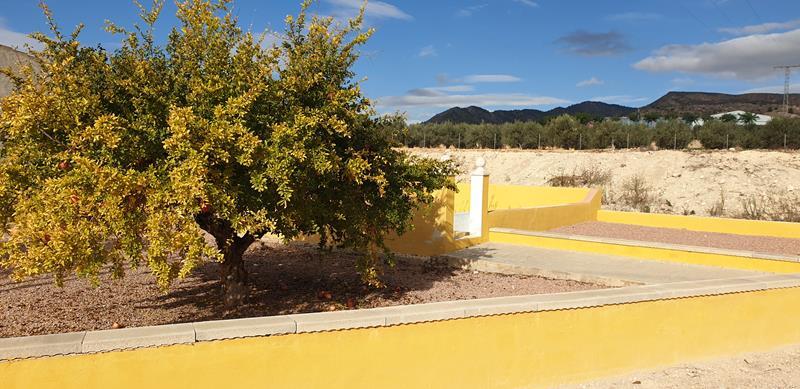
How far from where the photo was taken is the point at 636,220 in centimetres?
1828

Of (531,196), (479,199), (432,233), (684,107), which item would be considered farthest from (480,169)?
(684,107)

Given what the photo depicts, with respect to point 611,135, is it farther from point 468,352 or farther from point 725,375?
point 468,352

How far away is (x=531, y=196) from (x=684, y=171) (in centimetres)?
1765

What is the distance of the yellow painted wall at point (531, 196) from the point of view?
64.6 feet

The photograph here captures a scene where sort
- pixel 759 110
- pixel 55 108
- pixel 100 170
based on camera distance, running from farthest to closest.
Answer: pixel 759 110 → pixel 55 108 → pixel 100 170

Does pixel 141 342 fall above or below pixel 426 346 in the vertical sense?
above

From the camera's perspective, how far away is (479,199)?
42.5ft

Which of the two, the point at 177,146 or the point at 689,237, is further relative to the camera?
the point at 689,237

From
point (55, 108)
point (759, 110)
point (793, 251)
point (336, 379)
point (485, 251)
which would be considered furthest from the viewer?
point (759, 110)

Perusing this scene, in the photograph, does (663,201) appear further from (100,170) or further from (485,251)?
(100,170)

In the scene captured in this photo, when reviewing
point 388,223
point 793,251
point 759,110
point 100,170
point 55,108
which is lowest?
point 793,251

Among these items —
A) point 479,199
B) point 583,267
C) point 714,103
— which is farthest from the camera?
point 714,103

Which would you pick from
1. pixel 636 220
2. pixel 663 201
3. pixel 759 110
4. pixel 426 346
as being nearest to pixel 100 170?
pixel 426 346

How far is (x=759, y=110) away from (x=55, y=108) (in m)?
105
